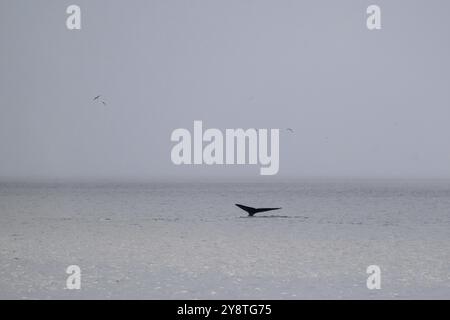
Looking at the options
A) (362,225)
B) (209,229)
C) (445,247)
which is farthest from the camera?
(362,225)

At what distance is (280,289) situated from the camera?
677 inches

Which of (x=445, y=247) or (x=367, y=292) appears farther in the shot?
(x=445, y=247)

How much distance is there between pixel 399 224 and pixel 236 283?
1060 inches

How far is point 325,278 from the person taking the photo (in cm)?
1902

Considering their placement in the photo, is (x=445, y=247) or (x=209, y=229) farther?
(x=209, y=229)

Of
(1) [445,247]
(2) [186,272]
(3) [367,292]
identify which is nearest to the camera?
(3) [367,292]
